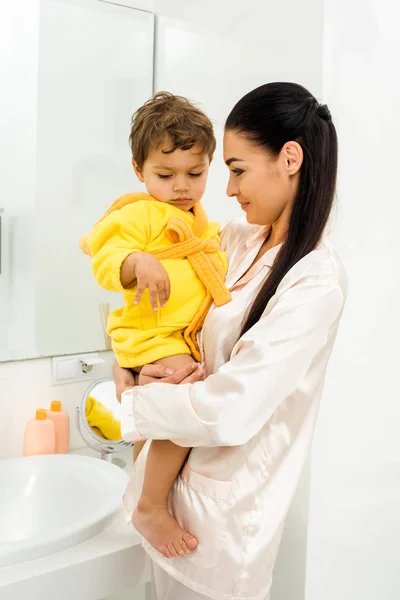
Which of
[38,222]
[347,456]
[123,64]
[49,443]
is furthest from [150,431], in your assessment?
[123,64]

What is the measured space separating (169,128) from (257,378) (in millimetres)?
505

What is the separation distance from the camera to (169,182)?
4.07 ft

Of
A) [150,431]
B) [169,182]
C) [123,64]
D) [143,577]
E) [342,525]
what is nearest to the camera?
[150,431]

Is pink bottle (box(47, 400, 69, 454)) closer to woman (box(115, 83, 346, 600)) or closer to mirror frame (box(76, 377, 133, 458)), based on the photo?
mirror frame (box(76, 377, 133, 458))

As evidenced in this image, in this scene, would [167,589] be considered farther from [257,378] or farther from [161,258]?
[161,258]

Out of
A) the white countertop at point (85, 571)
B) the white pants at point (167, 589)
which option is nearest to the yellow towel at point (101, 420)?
the white countertop at point (85, 571)

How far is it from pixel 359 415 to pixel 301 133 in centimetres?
68

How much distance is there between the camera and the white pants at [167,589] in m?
1.16

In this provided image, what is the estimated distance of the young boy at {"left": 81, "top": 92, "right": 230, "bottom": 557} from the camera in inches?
44.8

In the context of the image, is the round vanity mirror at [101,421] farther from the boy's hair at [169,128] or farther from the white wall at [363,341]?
the boy's hair at [169,128]

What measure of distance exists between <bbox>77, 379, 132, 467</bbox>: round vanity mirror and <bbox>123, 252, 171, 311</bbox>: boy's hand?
765 mm

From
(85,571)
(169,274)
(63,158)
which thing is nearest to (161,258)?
(169,274)

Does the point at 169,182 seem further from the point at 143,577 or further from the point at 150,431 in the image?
the point at 143,577

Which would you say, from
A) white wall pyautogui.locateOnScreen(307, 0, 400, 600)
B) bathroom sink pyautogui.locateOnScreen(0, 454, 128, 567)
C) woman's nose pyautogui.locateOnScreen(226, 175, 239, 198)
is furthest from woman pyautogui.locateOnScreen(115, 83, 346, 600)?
bathroom sink pyautogui.locateOnScreen(0, 454, 128, 567)
